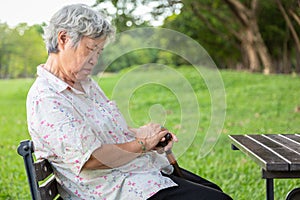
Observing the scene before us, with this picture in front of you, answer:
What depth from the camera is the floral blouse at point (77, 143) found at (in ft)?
6.75

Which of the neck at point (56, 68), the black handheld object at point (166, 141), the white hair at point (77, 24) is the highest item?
the white hair at point (77, 24)

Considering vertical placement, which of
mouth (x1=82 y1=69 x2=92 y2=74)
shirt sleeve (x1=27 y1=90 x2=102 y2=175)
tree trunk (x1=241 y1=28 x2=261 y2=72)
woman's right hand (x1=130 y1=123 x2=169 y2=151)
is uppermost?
mouth (x1=82 y1=69 x2=92 y2=74)

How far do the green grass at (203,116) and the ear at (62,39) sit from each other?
277 mm

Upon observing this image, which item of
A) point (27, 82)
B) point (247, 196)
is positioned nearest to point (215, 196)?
point (247, 196)

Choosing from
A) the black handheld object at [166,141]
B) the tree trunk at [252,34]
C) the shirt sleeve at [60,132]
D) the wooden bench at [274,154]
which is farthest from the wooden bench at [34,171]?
the tree trunk at [252,34]

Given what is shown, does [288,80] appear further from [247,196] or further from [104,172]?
[104,172]

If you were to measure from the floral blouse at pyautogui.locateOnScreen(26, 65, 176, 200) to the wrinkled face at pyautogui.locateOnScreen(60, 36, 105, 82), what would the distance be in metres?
0.08

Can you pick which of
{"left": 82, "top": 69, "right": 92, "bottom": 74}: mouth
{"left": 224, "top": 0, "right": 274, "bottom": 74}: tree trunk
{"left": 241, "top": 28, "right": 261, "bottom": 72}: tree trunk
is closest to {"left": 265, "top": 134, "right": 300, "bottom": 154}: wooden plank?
{"left": 82, "top": 69, "right": 92, "bottom": 74}: mouth

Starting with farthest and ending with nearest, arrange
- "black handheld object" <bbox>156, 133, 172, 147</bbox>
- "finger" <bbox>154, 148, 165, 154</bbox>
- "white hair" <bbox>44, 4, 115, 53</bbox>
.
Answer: "finger" <bbox>154, 148, 165, 154</bbox>, "black handheld object" <bbox>156, 133, 172, 147</bbox>, "white hair" <bbox>44, 4, 115, 53</bbox>

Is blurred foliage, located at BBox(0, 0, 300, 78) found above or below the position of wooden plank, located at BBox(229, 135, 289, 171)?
below

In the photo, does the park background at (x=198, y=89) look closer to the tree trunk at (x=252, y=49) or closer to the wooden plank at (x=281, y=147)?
the tree trunk at (x=252, y=49)

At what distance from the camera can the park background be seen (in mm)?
4449

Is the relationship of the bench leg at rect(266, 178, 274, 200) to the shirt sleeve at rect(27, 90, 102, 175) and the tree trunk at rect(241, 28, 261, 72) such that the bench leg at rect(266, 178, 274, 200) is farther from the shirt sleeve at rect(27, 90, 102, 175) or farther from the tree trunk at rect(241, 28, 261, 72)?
the tree trunk at rect(241, 28, 261, 72)

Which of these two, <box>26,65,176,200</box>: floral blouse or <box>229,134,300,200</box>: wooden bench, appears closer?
<box>229,134,300,200</box>: wooden bench
